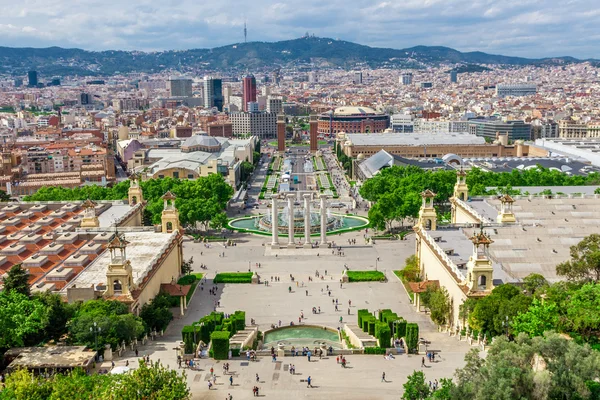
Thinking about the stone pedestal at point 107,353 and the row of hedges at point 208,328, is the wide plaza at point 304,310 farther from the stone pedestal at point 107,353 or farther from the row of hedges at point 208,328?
the row of hedges at point 208,328

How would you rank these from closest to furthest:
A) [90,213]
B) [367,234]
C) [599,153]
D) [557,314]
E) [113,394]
Answer: [113,394]
[557,314]
[90,213]
[367,234]
[599,153]

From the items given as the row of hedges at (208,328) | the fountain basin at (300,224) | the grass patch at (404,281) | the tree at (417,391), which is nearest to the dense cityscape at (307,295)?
the tree at (417,391)

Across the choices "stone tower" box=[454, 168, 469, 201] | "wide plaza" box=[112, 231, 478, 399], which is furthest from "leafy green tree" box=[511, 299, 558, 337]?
"stone tower" box=[454, 168, 469, 201]

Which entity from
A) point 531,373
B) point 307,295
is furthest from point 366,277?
point 531,373

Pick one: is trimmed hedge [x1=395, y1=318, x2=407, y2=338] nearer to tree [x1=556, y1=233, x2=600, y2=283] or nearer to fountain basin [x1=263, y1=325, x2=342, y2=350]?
fountain basin [x1=263, y1=325, x2=342, y2=350]

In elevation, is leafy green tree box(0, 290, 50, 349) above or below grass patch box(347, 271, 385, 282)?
above

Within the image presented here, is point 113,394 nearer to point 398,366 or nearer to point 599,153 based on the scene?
point 398,366

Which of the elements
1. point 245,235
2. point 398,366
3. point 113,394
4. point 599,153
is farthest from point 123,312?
point 599,153

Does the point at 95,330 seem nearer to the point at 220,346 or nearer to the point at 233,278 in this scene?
the point at 220,346
